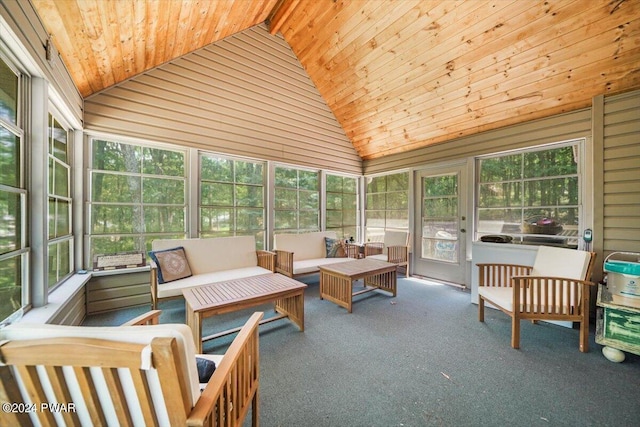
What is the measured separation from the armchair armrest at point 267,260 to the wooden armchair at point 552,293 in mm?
2562

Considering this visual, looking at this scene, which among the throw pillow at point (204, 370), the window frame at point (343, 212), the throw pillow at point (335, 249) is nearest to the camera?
the throw pillow at point (204, 370)

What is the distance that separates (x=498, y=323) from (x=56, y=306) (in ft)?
13.7

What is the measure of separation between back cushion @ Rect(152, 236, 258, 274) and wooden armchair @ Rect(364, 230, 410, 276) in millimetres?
2336

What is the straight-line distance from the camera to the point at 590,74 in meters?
2.66

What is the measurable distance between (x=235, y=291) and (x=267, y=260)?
1.22 meters

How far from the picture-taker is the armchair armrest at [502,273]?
2.91m

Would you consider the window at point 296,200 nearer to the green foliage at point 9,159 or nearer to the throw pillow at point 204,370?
the green foliage at point 9,159

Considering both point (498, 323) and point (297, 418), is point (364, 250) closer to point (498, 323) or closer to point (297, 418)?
point (498, 323)

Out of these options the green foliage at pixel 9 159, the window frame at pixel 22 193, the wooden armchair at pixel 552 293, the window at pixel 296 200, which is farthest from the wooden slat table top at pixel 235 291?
the wooden armchair at pixel 552 293

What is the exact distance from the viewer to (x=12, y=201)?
5.43 feet

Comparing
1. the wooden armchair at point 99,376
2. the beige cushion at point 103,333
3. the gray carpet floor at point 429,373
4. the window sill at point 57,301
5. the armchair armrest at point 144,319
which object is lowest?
the gray carpet floor at point 429,373

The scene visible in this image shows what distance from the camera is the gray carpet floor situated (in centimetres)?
152

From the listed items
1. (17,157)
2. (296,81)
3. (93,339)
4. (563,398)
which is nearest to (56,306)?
(17,157)

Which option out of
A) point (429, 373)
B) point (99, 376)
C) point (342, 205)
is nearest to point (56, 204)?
point (99, 376)
